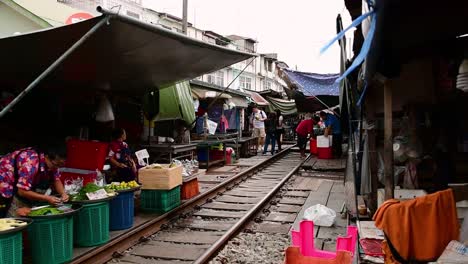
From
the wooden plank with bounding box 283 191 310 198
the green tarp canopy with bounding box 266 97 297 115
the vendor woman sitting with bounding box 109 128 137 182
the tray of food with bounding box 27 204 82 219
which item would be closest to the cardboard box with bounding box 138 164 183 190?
the vendor woman sitting with bounding box 109 128 137 182

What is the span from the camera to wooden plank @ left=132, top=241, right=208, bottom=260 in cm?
541

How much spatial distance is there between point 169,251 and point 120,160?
8.46 ft

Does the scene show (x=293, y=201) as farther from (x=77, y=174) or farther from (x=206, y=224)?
(x=77, y=174)

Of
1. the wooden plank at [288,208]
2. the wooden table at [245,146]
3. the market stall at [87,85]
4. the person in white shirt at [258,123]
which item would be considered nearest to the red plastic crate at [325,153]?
the wooden table at [245,146]

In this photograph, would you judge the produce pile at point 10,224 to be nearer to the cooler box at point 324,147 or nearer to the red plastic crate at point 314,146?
the cooler box at point 324,147

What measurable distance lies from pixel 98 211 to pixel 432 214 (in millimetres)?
4262

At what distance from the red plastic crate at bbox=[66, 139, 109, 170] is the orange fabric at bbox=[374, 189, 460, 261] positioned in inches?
200

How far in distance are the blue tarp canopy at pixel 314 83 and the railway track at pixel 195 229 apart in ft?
10.1

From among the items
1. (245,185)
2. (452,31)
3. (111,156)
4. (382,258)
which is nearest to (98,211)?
(111,156)

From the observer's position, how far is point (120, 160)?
24.5ft

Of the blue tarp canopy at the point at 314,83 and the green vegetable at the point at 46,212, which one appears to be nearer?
the green vegetable at the point at 46,212

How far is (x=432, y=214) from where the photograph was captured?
3.30 meters

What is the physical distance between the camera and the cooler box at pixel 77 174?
653 cm

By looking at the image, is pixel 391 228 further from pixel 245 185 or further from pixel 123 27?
pixel 245 185
